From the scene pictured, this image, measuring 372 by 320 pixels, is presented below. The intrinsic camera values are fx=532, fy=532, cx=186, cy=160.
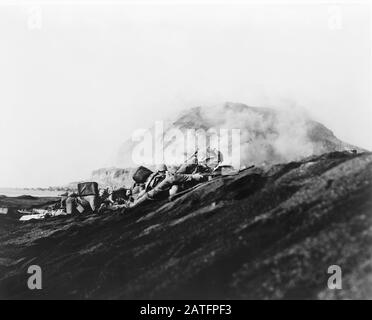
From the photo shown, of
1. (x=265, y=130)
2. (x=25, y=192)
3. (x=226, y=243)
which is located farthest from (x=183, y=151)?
(x=25, y=192)

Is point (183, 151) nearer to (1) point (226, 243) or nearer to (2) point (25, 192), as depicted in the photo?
(1) point (226, 243)

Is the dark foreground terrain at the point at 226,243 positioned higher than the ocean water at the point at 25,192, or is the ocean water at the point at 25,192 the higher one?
the ocean water at the point at 25,192

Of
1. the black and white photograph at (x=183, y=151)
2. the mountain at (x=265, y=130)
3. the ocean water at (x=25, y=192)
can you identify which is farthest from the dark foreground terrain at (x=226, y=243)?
the ocean water at (x=25, y=192)

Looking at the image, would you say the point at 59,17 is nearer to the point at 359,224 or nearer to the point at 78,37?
the point at 78,37

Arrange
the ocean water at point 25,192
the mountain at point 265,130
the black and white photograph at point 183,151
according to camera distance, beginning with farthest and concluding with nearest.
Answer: the ocean water at point 25,192, the mountain at point 265,130, the black and white photograph at point 183,151

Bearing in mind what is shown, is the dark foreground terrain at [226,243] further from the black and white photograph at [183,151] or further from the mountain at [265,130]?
the mountain at [265,130]
